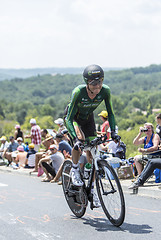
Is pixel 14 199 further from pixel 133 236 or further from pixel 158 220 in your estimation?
pixel 133 236

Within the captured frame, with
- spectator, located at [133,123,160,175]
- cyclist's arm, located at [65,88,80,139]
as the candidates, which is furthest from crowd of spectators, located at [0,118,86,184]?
cyclist's arm, located at [65,88,80,139]

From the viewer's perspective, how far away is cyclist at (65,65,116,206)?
6.11 meters

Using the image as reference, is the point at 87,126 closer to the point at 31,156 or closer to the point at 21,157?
the point at 31,156

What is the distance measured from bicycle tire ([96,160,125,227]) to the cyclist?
0.46m

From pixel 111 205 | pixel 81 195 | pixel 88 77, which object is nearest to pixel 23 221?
pixel 81 195

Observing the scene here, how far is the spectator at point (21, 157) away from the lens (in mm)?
17375

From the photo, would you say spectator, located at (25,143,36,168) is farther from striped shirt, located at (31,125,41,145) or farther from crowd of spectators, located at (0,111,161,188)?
striped shirt, located at (31,125,41,145)

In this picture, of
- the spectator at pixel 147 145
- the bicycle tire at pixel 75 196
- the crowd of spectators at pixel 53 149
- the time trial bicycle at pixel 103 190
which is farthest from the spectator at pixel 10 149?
the time trial bicycle at pixel 103 190

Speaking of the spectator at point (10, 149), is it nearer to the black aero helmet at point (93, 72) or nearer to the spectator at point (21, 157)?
the spectator at point (21, 157)

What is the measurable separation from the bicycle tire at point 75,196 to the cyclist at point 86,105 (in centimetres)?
20

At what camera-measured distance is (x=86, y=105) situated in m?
6.30

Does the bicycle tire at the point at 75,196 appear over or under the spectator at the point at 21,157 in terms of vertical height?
over

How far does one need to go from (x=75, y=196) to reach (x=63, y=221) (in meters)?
0.41

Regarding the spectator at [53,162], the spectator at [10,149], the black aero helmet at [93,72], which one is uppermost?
the black aero helmet at [93,72]
